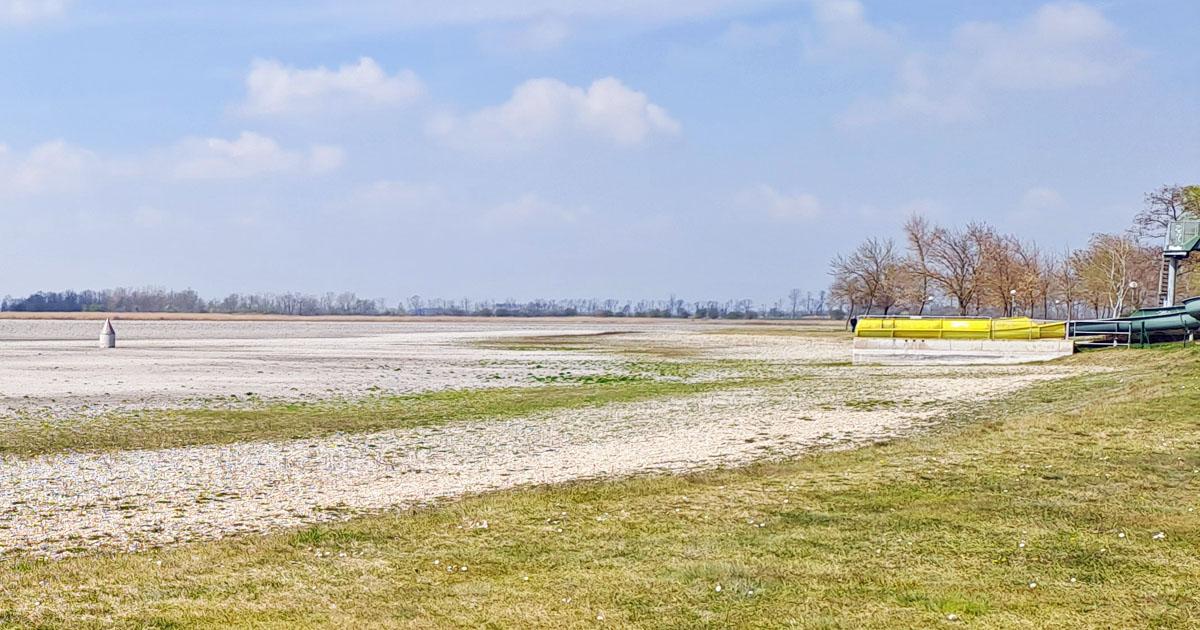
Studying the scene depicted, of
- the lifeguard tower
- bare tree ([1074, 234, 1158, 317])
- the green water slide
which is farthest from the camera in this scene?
bare tree ([1074, 234, 1158, 317])

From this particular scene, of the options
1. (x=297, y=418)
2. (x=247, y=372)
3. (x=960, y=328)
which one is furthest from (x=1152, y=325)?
(x=247, y=372)

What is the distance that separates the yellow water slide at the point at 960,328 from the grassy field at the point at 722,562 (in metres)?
30.6

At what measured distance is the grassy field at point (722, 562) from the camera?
625cm

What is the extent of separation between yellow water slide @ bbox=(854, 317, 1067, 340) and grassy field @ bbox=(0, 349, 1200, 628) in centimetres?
3058

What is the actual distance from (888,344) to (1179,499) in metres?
32.3

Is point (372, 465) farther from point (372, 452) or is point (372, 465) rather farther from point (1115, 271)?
point (1115, 271)

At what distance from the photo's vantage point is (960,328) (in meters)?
41.4

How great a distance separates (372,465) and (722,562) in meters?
6.90

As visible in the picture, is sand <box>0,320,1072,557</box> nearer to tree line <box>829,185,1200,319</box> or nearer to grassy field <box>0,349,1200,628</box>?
grassy field <box>0,349,1200,628</box>

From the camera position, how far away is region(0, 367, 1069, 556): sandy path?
9.42 m

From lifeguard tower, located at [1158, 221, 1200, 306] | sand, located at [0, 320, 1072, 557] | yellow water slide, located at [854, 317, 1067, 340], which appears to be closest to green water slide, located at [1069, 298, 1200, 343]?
yellow water slide, located at [854, 317, 1067, 340]

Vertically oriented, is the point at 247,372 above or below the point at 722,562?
below

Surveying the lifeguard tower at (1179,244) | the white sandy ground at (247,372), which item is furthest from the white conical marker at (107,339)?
the lifeguard tower at (1179,244)

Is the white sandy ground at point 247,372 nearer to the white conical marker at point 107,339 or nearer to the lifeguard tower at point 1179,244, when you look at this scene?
the white conical marker at point 107,339
